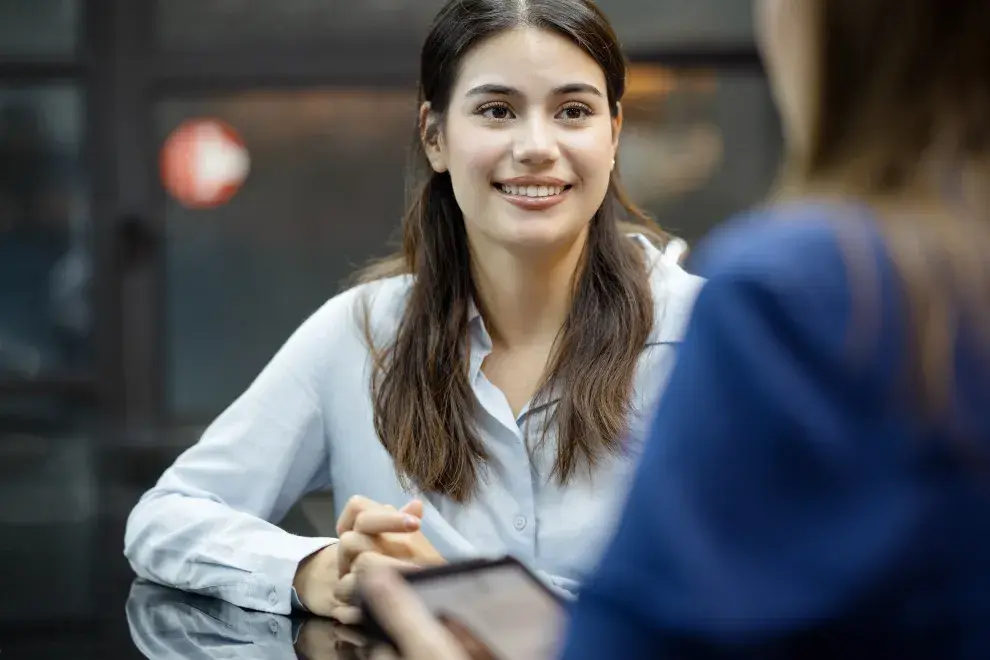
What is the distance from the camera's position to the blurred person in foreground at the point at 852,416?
20.4 inches

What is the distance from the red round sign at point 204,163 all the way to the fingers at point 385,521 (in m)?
3.72

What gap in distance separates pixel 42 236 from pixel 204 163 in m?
0.77

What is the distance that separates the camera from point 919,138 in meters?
0.56

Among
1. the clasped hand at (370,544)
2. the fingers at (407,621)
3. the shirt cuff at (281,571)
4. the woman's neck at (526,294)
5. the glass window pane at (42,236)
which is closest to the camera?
the fingers at (407,621)

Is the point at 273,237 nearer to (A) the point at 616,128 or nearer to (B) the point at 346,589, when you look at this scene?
(A) the point at 616,128

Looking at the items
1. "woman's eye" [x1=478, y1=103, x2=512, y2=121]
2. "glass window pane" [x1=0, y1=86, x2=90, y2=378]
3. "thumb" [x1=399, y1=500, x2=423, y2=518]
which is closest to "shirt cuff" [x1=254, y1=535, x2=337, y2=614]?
"thumb" [x1=399, y1=500, x2=423, y2=518]

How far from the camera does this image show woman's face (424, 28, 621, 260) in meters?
1.62

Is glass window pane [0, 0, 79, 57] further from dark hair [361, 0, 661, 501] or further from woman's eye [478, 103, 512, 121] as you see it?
woman's eye [478, 103, 512, 121]

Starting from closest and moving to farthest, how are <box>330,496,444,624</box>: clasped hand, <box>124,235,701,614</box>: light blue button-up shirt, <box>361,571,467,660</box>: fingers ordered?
<box>361,571,467,660</box>: fingers, <box>330,496,444,624</box>: clasped hand, <box>124,235,701,614</box>: light blue button-up shirt

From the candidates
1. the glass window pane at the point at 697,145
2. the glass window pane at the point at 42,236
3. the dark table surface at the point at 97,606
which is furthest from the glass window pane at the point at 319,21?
the dark table surface at the point at 97,606

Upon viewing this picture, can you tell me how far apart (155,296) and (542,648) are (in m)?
4.23

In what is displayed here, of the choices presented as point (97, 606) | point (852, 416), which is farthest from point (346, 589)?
point (852, 416)

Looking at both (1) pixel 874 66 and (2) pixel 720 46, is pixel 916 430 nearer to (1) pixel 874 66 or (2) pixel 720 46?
(1) pixel 874 66

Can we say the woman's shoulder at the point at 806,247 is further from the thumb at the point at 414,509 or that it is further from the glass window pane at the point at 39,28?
the glass window pane at the point at 39,28
